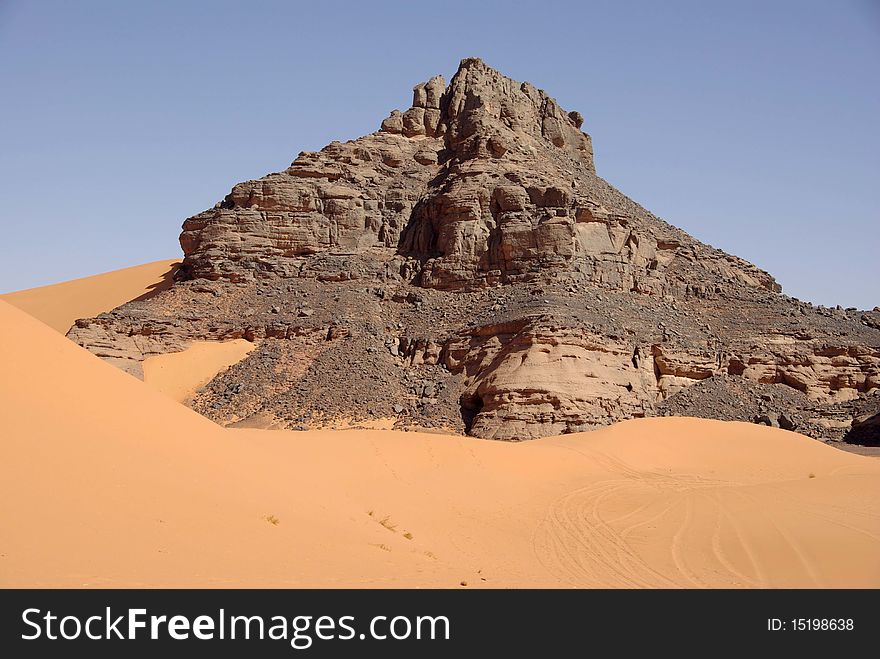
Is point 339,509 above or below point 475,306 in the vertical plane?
below

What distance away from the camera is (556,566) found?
11953 mm

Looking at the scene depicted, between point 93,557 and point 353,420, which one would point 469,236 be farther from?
point 93,557

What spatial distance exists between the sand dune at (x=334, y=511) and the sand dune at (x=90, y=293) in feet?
151

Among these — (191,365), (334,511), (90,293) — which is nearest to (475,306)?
(191,365)

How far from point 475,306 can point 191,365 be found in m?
13.8

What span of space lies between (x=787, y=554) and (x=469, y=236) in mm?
30100

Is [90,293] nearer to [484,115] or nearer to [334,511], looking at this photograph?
[484,115]

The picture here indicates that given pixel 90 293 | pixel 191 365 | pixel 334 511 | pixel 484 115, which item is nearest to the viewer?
pixel 334 511

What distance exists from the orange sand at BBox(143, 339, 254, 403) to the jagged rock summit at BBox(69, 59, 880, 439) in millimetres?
611

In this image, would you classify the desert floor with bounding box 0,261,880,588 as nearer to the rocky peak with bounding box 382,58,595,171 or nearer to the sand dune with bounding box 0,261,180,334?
the rocky peak with bounding box 382,58,595,171

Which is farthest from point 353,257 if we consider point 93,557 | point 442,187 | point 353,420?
point 93,557

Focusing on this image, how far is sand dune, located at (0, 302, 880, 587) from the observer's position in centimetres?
812

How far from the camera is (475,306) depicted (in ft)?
127

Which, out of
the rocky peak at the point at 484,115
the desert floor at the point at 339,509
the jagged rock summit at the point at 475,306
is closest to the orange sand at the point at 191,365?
the jagged rock summit at the point at 475,306
